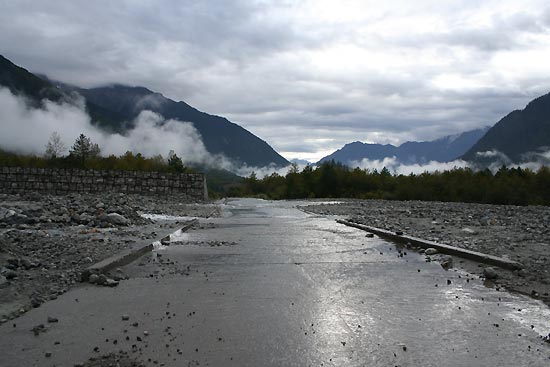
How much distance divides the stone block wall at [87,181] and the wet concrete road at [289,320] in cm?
3595

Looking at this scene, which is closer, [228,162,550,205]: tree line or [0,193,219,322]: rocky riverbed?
[0,193,219,322]: rocky riverbed

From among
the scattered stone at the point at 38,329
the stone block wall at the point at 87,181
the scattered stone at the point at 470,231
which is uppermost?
the stone block wall at the point at 87,181

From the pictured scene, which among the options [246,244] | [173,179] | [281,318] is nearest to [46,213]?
[246,244]

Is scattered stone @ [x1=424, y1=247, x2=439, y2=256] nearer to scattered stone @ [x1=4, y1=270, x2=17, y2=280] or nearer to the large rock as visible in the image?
scattered stone @ [x1=4, y1=270, x2=17, y2=280]

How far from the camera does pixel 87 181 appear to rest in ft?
143

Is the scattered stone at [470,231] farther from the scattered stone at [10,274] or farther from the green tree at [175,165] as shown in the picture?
the green tree at [175,165]

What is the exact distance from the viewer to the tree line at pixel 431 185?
57463mm

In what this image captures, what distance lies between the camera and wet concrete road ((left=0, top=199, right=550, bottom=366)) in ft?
15.5

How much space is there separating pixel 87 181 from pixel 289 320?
41479mm

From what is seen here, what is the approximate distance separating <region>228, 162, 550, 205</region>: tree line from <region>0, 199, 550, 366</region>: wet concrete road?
176 ft

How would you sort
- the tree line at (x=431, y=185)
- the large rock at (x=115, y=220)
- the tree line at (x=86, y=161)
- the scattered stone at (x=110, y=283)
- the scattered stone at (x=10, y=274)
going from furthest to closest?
the tree line at (x=86, y=161) < the tree line at (x=431, y=185) < the large rock at (x=115, y=220) < the scattered stone at (x=110, y=283) < the scattered stone at (x=10, y=274)

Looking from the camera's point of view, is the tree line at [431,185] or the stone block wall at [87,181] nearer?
the stone block wall at [87,181]

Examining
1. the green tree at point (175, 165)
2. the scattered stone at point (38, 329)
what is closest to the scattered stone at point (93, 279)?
the scattered stone at point (38, 329)

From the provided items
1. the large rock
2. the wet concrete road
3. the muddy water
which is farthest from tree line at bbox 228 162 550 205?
the wet concrete road
